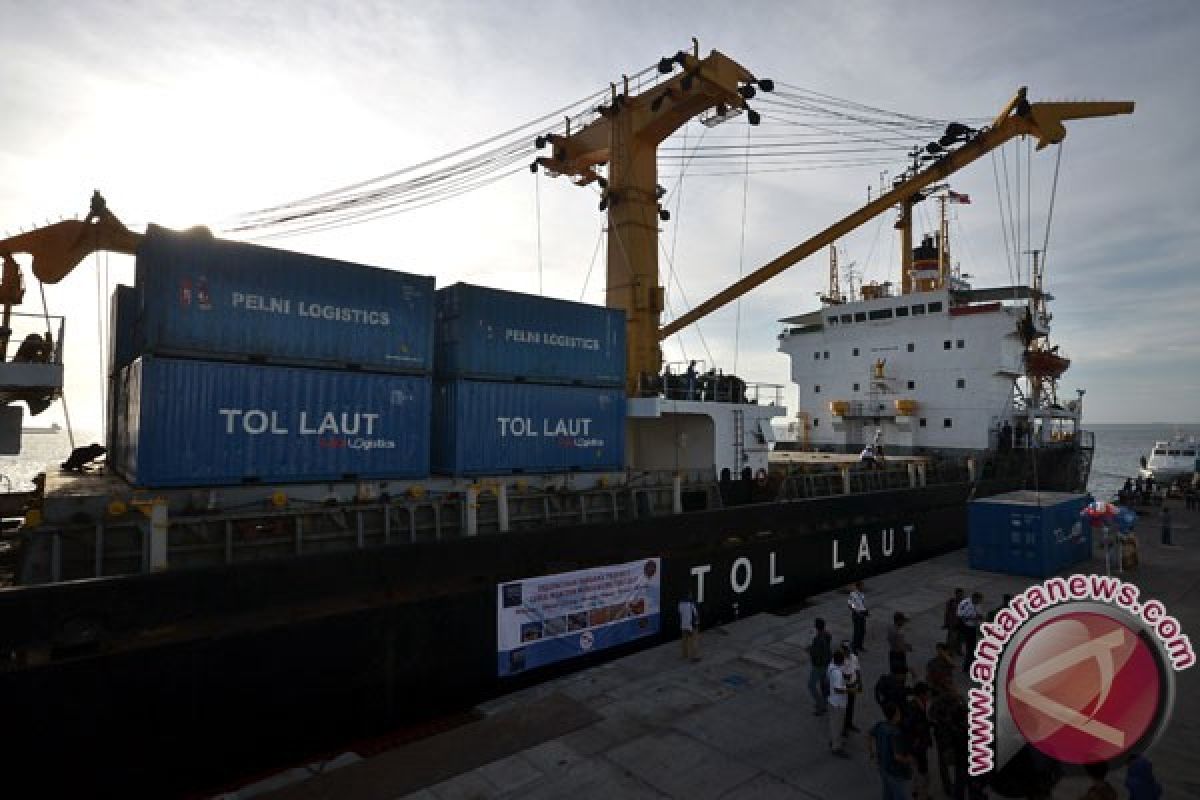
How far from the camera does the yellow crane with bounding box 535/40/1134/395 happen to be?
1889cm

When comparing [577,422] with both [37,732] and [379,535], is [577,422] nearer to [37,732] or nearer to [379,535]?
[379,535]

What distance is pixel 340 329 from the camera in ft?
39.0

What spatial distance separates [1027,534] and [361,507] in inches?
802

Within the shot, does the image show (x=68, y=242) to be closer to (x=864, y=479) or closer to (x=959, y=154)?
(x=864, y=479)

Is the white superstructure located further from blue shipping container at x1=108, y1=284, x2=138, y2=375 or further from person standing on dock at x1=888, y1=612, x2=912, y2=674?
blue shipping container at x1=108, y1=284, x2=138, y2=375

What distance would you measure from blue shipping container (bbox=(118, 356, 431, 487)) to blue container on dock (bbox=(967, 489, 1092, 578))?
62.3 feet

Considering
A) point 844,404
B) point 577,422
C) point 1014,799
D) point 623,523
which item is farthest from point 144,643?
point 844,404

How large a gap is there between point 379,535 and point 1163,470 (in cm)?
7165

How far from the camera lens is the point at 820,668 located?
10273mm

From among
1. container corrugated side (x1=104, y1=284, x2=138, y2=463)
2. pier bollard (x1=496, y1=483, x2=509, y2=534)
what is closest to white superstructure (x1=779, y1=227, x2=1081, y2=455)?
pier bollard (x1=496, y1=483, x2=509, y2=534)

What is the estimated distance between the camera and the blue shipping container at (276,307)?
10.2 m

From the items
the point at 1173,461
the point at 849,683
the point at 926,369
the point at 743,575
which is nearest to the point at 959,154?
the point at 926,369

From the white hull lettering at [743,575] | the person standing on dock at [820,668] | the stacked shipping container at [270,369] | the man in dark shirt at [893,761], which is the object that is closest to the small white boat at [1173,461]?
the white hull lettering at [743,575]

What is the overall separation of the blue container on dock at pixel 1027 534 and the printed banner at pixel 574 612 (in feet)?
45.2
